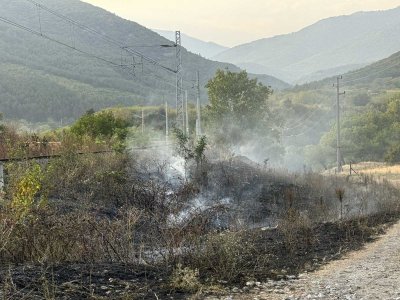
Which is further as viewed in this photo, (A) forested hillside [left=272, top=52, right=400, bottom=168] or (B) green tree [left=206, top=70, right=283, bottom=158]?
(A) forested hillside [left=272, top=52, right=400, bottom=168]

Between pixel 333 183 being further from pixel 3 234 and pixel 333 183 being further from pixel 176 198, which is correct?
pixel 3 234

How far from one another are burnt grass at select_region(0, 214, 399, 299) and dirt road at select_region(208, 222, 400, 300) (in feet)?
1.24

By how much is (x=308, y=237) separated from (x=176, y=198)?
6134 millimetres

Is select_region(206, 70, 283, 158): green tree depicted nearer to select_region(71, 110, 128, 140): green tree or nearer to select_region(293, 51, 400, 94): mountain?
select_region(71, 110, 128, 140): green tree

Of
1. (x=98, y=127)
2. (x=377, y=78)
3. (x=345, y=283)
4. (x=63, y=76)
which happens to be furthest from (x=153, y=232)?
(x=377, y=78)

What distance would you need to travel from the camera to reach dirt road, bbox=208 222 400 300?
28.8 ft

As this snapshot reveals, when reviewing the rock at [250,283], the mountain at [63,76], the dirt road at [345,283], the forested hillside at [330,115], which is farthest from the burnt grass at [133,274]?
the mountain at [63,76]

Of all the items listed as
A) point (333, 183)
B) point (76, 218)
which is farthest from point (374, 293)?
point (333, 183)

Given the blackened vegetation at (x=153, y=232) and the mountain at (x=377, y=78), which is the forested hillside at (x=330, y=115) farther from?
the blackened vegetation at (x=153, y=232)

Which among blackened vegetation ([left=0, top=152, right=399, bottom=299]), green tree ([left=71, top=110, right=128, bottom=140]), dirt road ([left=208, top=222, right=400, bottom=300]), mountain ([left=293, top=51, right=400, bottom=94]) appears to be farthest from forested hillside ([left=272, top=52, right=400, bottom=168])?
dirt road ([left=208, top=222, right=400, bottom=300])

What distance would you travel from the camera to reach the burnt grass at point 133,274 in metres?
7.70

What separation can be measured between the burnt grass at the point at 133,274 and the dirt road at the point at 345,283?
0.38m

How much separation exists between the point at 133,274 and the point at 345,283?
4.06 metres

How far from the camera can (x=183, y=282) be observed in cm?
A: 873
